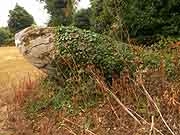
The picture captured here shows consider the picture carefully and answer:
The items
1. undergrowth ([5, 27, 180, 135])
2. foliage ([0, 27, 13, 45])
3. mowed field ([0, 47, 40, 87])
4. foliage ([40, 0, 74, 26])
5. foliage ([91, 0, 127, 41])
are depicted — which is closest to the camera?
undergrowth ([5, 27, 180, 135])

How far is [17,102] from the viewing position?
948 centimetres

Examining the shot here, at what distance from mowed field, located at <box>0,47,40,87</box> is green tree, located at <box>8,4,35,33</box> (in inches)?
448

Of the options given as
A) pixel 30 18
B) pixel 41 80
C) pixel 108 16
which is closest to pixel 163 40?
pixel 108 16

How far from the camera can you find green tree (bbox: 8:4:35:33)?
32.1 m

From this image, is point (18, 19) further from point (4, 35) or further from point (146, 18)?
point (146, 18)

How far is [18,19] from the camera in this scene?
32156 mm

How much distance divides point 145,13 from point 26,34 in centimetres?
375

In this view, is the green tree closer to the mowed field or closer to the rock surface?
the mowed field

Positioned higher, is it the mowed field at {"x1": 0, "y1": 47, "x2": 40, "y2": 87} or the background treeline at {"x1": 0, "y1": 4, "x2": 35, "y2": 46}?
the background treeline at {"x1": 0, "y1": 4, "x2": 35, "y2": 46}

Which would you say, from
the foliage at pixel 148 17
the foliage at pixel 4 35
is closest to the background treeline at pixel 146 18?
the foliage at pixel 148 17

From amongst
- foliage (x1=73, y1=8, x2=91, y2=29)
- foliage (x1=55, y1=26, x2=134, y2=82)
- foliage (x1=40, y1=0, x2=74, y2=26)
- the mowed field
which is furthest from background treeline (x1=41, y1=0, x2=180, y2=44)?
foliage (x1=40, y1=0, x2=74, y2=26)

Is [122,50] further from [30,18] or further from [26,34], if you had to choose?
[30,18]

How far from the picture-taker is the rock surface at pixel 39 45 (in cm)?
925

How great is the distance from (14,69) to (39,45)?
6679mm
